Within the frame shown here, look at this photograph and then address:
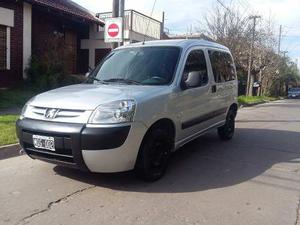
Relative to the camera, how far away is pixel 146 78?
5922mm

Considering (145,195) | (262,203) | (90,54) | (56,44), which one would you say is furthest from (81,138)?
(90,54)

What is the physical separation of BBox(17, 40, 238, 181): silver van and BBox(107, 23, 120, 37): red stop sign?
8.61 ft

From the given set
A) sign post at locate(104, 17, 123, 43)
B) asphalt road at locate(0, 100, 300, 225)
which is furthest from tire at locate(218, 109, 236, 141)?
sign post at locate(104, 17, 123, 43)

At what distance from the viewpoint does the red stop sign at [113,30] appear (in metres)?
9.44

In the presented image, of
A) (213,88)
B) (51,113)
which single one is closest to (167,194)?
(51,113)

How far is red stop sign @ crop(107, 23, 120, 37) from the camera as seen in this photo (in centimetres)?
944

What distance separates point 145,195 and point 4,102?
8004 millimetres

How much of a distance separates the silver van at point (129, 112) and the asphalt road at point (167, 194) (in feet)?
1.19

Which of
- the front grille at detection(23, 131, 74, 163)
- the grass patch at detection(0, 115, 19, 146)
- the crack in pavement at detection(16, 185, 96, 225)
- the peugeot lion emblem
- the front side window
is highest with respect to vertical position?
the front side window

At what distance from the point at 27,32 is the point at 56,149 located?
38.7 ft

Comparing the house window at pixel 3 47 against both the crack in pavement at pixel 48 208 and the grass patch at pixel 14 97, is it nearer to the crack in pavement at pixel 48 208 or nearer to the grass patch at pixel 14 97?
the grass patch at pixel 14 97

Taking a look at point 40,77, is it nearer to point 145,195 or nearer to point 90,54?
point 90,54

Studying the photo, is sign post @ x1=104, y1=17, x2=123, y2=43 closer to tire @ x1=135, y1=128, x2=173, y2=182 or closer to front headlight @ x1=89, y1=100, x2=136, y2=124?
tire @ x1=135, y1=128, x2=173, y2=182

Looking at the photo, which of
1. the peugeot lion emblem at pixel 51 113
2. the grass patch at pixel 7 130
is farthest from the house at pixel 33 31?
the peugeot lion emblem at pixel 51 113
